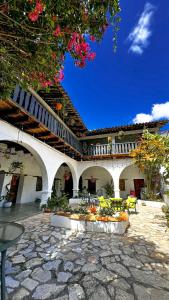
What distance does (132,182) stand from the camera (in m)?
13.4

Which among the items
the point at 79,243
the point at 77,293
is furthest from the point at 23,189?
the point at 77,293

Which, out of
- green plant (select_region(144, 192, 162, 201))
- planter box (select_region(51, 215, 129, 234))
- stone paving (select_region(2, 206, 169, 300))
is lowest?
stone paving (select_region(2, 206, 169, 300))

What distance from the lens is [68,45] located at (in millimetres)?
2168

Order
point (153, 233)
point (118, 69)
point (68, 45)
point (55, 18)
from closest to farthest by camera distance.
→ point (55, 18), point (68, 45), point (153, 233), point (118, 69)

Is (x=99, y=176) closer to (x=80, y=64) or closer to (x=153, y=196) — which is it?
(x=153, y=196)

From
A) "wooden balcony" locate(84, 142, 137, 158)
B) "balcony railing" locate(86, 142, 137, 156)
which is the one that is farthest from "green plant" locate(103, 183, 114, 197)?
"balcony railing" locate(86, 142, 137, 156)

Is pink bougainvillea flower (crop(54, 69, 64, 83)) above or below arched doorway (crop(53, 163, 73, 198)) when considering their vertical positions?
above

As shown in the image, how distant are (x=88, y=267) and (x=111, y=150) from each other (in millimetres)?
9556

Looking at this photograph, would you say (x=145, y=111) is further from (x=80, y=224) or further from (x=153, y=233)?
(x=80, y=224)

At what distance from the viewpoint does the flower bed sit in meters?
4.68

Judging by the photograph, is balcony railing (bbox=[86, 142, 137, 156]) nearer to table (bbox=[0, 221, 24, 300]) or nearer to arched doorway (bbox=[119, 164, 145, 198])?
arched doorway (bbox=[119, 164, 145, 198])

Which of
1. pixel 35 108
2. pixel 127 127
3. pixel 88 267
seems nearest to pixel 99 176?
pixel 127 127

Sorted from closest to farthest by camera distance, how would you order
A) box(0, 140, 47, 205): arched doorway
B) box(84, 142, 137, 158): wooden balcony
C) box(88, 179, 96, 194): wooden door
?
box(0, 140, 47, 205): arched doorway
box(84, 142, 137, 158): wooden balcony
box(88, 179, 96, 194): wooden door

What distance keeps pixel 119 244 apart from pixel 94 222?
125 centimetres
